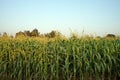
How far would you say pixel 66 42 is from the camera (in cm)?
551

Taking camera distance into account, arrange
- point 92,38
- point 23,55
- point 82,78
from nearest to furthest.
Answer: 1. point 82,78
2. point 23,55
3. point 92,38

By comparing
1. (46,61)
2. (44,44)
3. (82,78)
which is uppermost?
(44,44)

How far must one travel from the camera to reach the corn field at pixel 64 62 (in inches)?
182

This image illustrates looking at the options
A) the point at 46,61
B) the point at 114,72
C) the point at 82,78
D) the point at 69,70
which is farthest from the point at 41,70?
the point at 114,72

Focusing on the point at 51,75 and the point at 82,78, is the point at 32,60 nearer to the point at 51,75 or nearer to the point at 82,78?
the point at 51,75

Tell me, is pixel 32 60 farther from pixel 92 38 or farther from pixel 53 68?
pixel 92 38

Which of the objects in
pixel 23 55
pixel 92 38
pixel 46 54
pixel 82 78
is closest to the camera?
pixel 82 78

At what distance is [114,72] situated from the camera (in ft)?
15.7

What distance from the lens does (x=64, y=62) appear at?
190 inches

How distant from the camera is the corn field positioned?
182 inches

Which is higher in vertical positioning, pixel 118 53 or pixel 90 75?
pixel 118 53

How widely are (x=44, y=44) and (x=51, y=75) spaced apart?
3.72ft

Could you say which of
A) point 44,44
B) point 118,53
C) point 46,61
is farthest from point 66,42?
point 118,53

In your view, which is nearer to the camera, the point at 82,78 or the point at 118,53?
the point at 82,78
